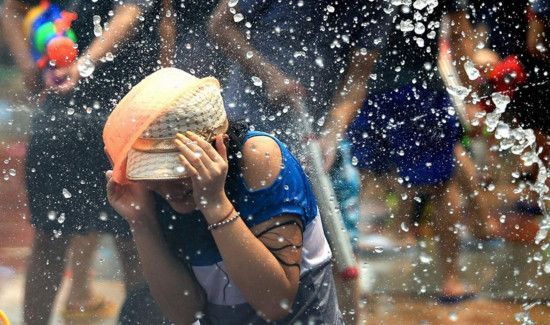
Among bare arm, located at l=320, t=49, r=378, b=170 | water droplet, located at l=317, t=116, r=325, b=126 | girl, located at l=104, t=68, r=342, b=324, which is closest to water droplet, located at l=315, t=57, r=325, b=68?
bare arm, located at l=320, t=49, r=378, b=170

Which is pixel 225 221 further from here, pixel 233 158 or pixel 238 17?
pixel 238 17

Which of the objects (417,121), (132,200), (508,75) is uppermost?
(508,75)

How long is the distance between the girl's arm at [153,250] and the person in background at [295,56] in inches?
30.2

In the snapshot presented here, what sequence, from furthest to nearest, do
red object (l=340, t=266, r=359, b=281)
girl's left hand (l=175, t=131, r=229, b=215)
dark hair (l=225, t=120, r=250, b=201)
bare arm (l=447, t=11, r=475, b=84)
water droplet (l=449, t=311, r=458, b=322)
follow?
bare arm (l=447, t=11, r=475, b=84) < water droplet (l=449, t=311, r=458, b=322) < red object (l=340, t=266, r=359, b=281) < dark hair (l=225, t=120, r=250, b=201) < girl's left hand (l=175, t=131, r=229, b=215)

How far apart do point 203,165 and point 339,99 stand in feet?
4.50

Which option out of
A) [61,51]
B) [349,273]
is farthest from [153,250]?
[61,51]

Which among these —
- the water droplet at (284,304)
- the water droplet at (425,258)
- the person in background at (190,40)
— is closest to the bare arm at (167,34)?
the person in background at (190,40)

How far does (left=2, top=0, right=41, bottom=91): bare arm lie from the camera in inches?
112

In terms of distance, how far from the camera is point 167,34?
283cm

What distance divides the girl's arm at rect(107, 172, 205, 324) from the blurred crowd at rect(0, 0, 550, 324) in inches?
23.3

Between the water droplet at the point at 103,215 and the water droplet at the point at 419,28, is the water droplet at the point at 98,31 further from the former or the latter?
the water droplet at the point at 419,28

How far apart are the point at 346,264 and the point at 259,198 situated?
85cm

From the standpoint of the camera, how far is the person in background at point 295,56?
265cm

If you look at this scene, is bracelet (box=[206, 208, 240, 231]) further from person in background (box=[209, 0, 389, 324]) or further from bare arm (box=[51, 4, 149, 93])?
bare arm (box=[51, 4, 149, 93])
